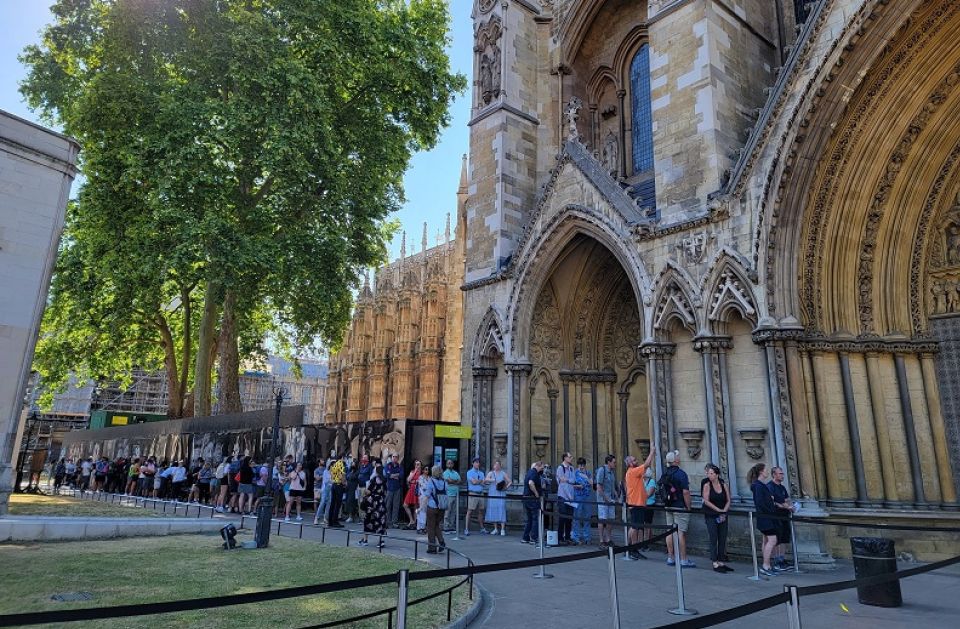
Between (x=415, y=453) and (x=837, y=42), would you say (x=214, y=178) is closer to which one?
(x=415, y=453)

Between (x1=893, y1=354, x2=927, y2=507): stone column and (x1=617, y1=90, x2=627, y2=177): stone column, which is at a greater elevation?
(x1=617, y1=90, x2=627, y2=177): stone column

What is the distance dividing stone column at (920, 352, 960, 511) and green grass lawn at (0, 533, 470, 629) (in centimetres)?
814

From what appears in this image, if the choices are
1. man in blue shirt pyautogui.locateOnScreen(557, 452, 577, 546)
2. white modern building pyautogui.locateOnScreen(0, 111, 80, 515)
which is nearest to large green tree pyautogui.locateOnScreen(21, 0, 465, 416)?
white modern building pyautogui.locateOnScreen(0, 111, 80, 515)

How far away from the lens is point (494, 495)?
11531 millimetres

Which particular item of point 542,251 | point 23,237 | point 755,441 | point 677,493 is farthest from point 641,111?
point 23,237

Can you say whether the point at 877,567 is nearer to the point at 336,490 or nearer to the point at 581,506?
the point at 581,506

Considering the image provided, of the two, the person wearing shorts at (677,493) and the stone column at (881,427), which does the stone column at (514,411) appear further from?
the stone column at (881,427)

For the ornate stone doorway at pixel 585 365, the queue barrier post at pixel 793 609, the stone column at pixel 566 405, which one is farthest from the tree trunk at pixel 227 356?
the queue barrier post at pixel 793 609

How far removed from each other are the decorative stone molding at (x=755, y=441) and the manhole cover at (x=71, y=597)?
9149 millimetres

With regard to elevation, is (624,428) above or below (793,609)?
above

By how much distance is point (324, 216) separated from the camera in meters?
19.5

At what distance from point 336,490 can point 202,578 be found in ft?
19.7

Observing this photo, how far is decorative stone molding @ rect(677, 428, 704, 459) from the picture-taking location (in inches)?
437

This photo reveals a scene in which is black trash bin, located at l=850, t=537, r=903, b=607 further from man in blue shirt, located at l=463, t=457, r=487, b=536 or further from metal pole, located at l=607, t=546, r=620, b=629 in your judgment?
man in blue shirt, located at l=463, t=457, r=487, b=536
